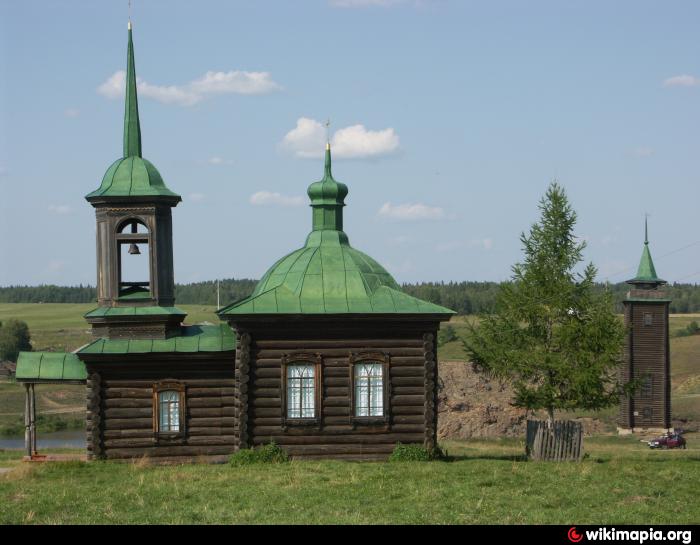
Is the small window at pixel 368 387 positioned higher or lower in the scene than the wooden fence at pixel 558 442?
higher

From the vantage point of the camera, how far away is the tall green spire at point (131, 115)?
30.0 meters

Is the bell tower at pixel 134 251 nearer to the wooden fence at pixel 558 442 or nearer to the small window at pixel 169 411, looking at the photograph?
the small window at pixel 169 411

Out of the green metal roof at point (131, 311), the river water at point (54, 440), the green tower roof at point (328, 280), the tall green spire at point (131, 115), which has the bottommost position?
the river water at point (54, 440)

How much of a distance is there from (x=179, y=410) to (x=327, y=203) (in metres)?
6.82

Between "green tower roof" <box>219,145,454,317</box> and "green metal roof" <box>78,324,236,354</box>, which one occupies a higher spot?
"green tower roof" <box>219,145,454,317</box>

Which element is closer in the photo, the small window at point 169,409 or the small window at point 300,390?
the small window at point 300,390

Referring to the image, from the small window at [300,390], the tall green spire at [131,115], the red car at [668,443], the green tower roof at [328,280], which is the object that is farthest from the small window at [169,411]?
the red car at [668,443]

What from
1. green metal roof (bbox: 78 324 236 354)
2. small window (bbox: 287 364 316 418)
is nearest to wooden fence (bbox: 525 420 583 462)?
small window (bbox: 287 364 316 418)

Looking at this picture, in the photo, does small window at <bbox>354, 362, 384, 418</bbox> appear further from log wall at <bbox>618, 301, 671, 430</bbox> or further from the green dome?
log wall at <bbox>618, 301, 671, 430</bbox>

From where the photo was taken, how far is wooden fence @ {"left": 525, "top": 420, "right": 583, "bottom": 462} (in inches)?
1077

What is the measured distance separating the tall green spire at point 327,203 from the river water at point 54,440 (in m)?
21.7

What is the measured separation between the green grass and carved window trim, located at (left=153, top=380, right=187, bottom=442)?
140 cm

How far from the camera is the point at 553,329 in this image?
27375 mm
